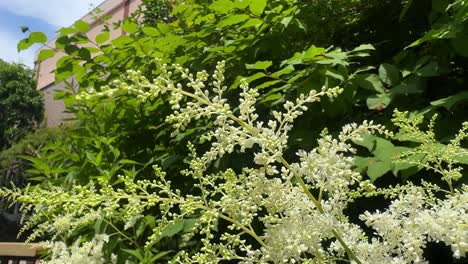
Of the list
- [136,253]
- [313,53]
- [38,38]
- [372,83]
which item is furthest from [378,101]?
[38,38]

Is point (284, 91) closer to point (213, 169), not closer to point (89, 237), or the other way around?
point (213, 169)

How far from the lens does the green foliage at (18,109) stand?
2247 centimetres

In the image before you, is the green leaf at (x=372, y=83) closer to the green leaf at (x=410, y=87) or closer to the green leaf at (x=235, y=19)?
the green leaf at (x=410, y=87)

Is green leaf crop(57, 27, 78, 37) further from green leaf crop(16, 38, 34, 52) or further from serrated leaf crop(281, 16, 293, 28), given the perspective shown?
serrated leaf crop(281, 16, 293, 28)

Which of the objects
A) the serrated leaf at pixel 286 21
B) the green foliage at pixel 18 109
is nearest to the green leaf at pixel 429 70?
the serrated leaf at pixel 286 21

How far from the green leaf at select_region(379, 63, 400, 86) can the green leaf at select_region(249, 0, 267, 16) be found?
0.40 metres

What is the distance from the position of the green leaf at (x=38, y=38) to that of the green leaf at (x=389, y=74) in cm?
132

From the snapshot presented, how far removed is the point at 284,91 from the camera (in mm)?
1608

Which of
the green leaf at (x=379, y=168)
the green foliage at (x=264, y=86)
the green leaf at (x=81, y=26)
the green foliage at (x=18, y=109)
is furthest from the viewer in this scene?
the green foliage at (x=18, y=109)

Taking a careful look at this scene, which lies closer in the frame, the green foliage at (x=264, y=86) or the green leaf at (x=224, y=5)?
the green foliage at (x=264, y=86)

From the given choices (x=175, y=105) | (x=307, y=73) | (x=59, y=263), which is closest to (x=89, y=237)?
(x=59, y=263)

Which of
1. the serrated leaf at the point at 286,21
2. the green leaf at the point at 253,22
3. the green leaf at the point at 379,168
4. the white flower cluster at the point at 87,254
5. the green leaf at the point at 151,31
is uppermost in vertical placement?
the green leaf at the point at 151,31

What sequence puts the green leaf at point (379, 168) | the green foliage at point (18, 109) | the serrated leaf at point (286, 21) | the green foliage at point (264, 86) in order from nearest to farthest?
the green leaf at point (379, 168)
the green foliage at point (264, 86)
the serrated leaf at point (286, 21)
the green foliage at point (18, 109)

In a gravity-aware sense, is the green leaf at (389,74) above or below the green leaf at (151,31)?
below
